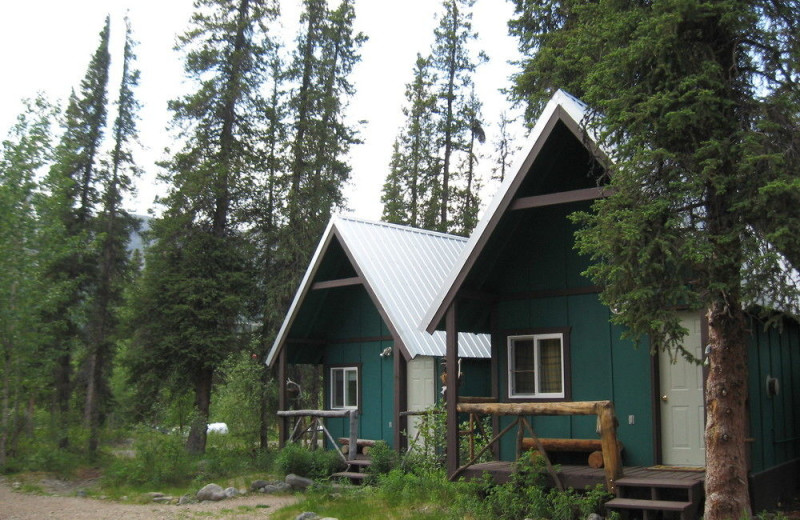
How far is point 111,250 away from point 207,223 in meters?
3.85

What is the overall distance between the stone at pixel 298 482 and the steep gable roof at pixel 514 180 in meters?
4.92

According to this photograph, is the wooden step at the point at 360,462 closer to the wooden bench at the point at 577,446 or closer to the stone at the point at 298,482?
the stone at the point at 298,482

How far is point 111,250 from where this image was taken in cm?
2528

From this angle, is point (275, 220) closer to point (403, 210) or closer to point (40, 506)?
point (403, 210)

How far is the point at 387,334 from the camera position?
1795cm

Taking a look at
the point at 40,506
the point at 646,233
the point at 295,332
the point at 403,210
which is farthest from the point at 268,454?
the point at 403,210

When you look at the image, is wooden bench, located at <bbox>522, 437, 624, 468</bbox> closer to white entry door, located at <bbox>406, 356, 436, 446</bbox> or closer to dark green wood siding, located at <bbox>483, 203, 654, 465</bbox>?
dark green wood siding, located at <bbox>483, 203, 654, 465</bbox>

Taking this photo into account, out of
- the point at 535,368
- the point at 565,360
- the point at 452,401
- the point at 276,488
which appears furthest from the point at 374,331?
the point at 565,360

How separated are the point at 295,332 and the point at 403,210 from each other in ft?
54.1

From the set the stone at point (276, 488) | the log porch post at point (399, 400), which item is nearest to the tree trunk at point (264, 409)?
the stone at point (276, 488)

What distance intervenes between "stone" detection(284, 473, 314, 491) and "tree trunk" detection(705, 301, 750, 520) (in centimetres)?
877

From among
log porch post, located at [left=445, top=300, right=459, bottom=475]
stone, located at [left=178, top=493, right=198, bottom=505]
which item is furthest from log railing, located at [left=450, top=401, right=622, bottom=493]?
stone, located at [left=178, top=493, right=198, bottom=505]

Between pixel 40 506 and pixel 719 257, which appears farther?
pixel 40 506

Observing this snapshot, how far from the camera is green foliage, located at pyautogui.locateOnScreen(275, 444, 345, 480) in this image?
16047 mm
